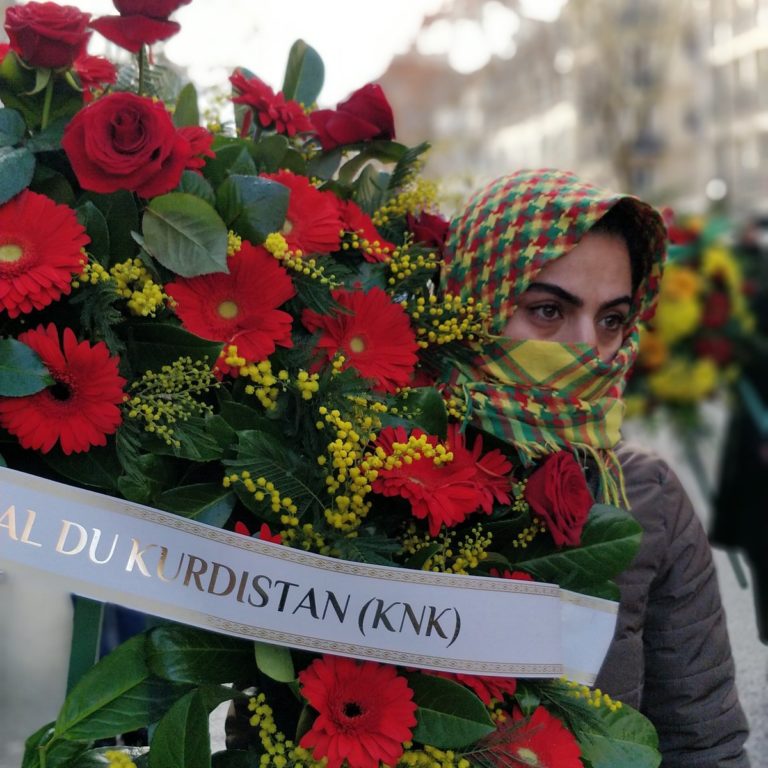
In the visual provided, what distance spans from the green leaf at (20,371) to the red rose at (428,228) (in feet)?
2.61

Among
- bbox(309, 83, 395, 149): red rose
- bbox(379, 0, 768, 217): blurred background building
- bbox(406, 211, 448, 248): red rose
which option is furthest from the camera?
bbox(379, 0, 768, 217): blurred background building

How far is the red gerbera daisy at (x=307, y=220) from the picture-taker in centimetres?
166

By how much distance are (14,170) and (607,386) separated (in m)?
1.04

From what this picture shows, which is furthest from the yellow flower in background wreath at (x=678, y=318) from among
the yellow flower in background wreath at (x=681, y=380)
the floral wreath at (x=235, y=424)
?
the floral wreath at (x=235, y=424)

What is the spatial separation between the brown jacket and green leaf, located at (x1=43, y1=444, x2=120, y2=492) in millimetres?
979

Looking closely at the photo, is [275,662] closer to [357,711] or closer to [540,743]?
[357,711]

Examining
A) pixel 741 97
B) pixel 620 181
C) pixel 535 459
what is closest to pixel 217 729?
pixel 535 459

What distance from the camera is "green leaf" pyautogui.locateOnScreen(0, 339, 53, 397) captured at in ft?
4.44

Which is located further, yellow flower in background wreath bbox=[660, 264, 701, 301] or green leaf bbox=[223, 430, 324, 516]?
yellow flower in background wreath bbox=[660, 264, 701, 301]

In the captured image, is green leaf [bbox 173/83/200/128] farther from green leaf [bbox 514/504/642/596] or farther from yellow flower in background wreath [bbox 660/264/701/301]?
yellow flower in background wreath [bbox 660/264/701/301]

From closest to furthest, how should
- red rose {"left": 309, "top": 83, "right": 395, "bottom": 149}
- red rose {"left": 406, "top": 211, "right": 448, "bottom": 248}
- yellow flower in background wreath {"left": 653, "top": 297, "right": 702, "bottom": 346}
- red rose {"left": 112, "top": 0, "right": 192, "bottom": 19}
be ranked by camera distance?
red rose {"left": 112, "top": 0, "right": 192, "bottom": 19}, red rose {"left": 309, "top": 83, "right": 395, "bottom": 149}, red rose {"left": 406, "top": 211, "right": 448, "bottom": 248}, yellow flower in background wreath {"left": 653, "top": 297, "right": 702, "bottom": 346}

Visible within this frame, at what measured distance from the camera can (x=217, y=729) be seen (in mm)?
1463

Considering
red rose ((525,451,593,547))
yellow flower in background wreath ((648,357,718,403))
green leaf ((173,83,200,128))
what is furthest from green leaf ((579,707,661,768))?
yellow flower in background wreath ((648,357,718,403))

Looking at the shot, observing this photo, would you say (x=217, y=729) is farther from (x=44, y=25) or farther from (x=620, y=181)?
(x=620, y=181)
